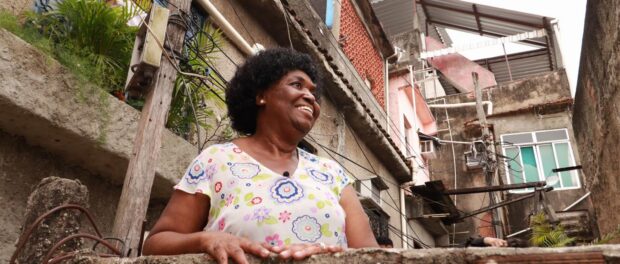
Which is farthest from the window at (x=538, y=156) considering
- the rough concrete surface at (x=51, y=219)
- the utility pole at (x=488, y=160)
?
the rough concrete surface at (x=51, y=219)

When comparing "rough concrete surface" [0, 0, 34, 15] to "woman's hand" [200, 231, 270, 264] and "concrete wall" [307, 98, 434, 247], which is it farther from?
"concrete wall" [307, 98, 434, 247]

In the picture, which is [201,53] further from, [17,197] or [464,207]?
[464,207]

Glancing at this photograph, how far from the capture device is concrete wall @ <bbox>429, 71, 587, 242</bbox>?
1602 centimetres

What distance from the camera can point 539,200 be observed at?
12.3 m

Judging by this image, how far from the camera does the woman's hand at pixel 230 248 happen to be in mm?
1301

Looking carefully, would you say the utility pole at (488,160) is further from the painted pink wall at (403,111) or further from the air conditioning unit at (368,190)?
the air conditioning unit at (368,190)

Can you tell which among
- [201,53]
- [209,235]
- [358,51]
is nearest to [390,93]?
[358,51]

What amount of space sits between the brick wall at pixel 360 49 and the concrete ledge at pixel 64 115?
268 inches

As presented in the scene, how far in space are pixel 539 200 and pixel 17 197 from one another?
12.3 metres

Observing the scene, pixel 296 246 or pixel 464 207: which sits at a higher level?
pixel 464 207

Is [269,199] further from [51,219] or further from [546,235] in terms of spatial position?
[546,235]

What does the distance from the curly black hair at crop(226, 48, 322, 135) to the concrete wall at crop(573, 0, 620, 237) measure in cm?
245

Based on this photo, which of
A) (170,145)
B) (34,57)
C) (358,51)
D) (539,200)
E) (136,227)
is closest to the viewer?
(136,227)

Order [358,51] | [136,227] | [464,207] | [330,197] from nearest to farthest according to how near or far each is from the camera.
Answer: [330,197] → [136,227] → [358,51] → [464,207]
